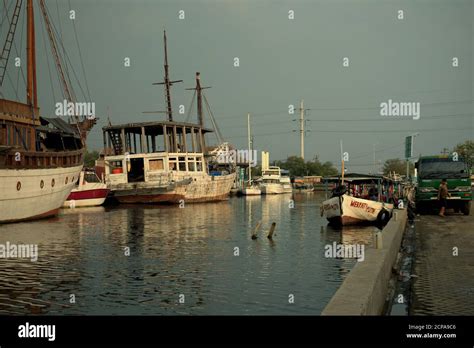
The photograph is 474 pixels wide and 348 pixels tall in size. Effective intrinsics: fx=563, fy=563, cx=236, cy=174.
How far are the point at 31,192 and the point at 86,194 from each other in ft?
55.4

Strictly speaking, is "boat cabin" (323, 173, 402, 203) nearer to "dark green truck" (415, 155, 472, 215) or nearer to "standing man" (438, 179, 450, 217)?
"dark green truck" (415, 155, 472, 215)

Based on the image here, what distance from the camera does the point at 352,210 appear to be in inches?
1101

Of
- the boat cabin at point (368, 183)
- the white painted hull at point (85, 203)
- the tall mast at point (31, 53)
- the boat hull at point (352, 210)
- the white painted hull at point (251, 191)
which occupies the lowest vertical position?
the white painted hull at point (251, 191)

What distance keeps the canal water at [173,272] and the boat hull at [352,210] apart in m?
1.20

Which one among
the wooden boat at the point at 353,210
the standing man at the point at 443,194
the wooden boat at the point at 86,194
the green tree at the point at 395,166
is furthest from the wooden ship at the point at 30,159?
the green tree at the point at 395,166

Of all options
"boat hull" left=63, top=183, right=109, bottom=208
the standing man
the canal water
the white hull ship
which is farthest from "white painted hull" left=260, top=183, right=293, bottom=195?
the canal water

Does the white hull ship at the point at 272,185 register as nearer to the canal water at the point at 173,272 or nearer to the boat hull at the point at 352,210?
the boat hull at the point at 352,210

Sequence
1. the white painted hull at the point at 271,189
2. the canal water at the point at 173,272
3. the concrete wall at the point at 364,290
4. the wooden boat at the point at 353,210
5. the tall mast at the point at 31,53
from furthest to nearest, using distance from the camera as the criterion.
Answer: the white painted hull at the point at 271,189, the tall mast at the point at 31,53, the wooden boat at the point at 353,210, the canal water at the point at 173,272, the concrete wall at the point at 364,290

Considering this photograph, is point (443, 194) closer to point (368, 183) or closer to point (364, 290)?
point (368, 183)

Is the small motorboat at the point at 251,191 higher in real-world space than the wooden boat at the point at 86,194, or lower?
lower

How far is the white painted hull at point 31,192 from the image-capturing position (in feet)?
94.3
